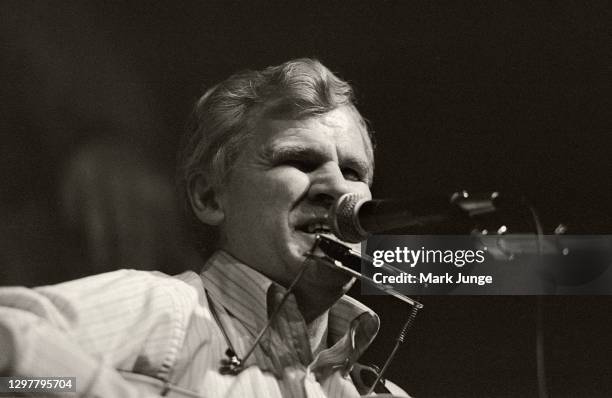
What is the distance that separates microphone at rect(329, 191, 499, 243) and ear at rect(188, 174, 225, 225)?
39 centimetres

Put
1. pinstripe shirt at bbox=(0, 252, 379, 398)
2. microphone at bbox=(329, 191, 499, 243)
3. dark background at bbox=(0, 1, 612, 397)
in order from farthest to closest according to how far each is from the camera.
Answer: dark background at bbox=(0, 1, 612, 397) → pinstripe shirt at bbox=(0, 252, 379, 398) → microphone at bbox=(329, 191, 499, 243)

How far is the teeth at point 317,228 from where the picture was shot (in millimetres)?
1639

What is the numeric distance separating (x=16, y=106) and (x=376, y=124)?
84 cm

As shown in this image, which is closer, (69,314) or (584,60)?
(69,314)

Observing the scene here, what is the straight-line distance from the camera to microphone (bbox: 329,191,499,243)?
121 cm

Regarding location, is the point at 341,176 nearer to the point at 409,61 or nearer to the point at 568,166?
the point at 409,61

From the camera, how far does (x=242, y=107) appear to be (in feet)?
5.85

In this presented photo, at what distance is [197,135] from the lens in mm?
1815

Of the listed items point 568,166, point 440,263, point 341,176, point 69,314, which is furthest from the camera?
point 568,166

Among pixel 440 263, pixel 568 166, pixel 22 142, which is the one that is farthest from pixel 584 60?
pixel 22 142

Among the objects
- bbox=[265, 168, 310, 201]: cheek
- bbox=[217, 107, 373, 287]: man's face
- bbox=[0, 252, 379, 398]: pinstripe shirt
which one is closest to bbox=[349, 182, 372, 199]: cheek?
bbox=[217, 107, 373, 287]: man's face

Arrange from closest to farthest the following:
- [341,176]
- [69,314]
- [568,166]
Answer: [69,314]
[341,176]
[568,166]

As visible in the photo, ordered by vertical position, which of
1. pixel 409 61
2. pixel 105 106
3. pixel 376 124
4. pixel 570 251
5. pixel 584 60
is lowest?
pixel 105 106

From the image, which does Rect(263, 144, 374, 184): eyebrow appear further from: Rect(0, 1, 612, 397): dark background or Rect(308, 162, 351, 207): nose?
Rect(0, 1, 612, 397): dark background
